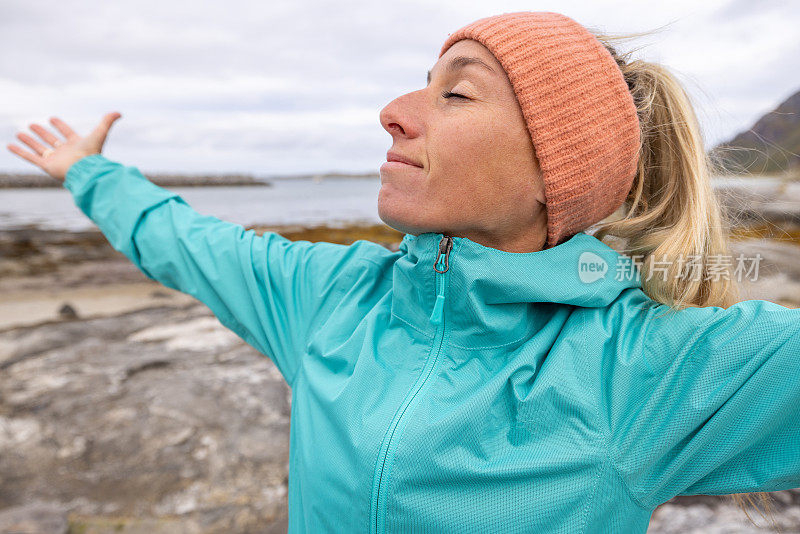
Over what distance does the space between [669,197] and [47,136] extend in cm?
289

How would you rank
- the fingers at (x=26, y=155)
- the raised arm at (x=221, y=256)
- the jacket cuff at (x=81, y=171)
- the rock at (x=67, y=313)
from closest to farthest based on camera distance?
the raised arm at (x=221, y=256) → the jacket cuff at (x=81, y=171) → the fingers at (x=26, y=155) → the rock at (x=67, y=313)

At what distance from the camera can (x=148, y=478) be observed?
143 inches

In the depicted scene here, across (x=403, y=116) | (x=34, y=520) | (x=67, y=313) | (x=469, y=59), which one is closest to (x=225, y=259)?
(x=403, y=116)

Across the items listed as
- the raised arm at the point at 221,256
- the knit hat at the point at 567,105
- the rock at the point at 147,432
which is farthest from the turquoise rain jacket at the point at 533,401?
the rock at the point at 147,432

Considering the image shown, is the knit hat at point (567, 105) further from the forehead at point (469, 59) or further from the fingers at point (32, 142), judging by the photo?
the fingers at point (32, 142)

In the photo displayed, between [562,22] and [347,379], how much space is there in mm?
1343

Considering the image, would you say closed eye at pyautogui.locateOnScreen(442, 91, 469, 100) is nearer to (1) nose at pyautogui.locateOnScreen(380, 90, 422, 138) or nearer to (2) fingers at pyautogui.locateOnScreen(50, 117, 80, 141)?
(1) nose at pyautogui.locateOnScreen(380, 90, 422, 138)

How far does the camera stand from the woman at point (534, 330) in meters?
1.29

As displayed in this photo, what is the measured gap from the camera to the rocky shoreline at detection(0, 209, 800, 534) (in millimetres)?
3154

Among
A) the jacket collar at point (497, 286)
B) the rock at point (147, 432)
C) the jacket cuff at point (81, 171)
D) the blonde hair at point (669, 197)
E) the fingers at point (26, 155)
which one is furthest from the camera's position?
the rock at point (147, 432)

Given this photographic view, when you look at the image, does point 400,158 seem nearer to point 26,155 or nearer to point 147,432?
point 26,155

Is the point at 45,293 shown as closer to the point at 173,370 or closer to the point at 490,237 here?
the point at 173,370

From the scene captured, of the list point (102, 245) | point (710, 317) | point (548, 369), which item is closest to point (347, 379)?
point (548, 369)

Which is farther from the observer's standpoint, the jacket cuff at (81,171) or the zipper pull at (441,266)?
the jacket cuff at (81,171)
